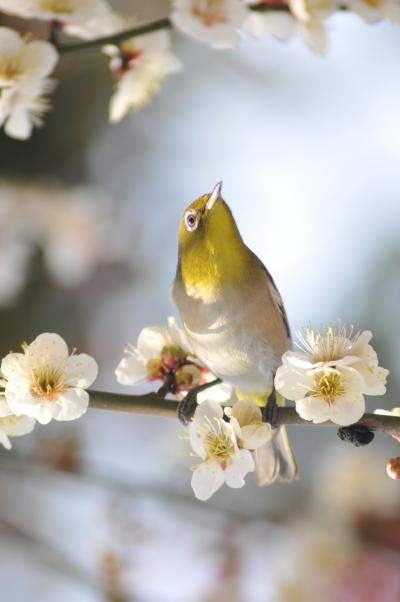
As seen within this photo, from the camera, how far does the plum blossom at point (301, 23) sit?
1.48 metres

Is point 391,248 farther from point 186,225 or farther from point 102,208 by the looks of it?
point 186,225

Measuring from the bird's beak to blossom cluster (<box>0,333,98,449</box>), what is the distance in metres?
0.37

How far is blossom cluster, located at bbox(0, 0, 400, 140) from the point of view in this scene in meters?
1.36

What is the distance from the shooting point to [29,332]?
349cm

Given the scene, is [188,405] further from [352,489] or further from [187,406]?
[352,489]

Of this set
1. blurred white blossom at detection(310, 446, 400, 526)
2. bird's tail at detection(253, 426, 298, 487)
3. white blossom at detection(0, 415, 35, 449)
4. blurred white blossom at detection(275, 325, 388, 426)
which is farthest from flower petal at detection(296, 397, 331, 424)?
blurred white blossom at detection(310, 446, 400, 526)

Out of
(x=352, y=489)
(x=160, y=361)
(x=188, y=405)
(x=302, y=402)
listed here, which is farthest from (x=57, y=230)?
(x=302, y=402)

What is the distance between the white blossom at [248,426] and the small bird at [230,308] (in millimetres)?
329

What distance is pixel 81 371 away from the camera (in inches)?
46.1

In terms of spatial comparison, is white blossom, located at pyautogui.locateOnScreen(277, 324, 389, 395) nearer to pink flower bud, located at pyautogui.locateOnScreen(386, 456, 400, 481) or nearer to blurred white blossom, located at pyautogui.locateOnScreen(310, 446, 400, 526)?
pink flower bud, located at pyautogui.locateOnScreen(386, 456, 400, 481)

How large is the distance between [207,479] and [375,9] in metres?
0.86

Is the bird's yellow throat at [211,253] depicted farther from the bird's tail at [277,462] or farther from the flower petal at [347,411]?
→ the flower petal at [347,411]

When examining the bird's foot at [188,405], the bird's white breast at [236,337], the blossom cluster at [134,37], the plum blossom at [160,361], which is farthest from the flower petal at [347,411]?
the blossom cluster at [134,37]

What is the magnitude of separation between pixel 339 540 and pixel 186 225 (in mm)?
1422
